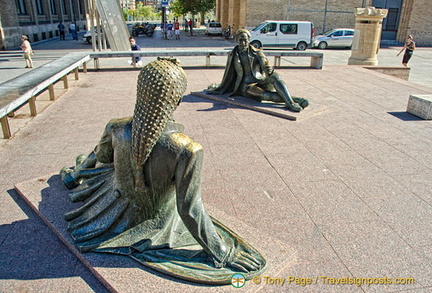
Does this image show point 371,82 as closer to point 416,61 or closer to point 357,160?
point 357,160

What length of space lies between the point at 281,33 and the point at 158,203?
21.0 m

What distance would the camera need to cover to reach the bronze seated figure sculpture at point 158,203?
210 cm

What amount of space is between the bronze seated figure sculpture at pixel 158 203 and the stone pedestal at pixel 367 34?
41.4ft

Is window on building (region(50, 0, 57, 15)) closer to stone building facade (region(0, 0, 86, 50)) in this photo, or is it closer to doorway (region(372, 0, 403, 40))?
stone building facade (region(0, 0, 86, 50))

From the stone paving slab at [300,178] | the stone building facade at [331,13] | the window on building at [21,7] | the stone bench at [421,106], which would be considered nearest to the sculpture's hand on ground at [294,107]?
the stone paving slab at [300,178]

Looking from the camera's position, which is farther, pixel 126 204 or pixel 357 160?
→ pixel 357 160

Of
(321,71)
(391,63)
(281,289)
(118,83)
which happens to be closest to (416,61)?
(391,63)

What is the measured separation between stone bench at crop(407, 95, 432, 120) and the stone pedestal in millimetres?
6825

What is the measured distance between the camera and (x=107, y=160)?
2.59 m

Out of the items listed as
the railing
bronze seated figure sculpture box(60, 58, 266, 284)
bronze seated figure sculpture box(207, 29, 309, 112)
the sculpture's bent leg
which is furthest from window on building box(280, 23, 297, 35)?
bronze seated figure sculpture box(60, 58, 266, 284)

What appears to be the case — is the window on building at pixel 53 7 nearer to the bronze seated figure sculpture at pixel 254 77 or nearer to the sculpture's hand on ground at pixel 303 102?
the bronze seated figure sculpture at pixel 254 77

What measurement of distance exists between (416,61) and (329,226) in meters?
18.8

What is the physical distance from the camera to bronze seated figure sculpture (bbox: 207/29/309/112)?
22.5 ft

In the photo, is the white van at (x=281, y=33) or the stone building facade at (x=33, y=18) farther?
the white van at (x=281, y=33)
